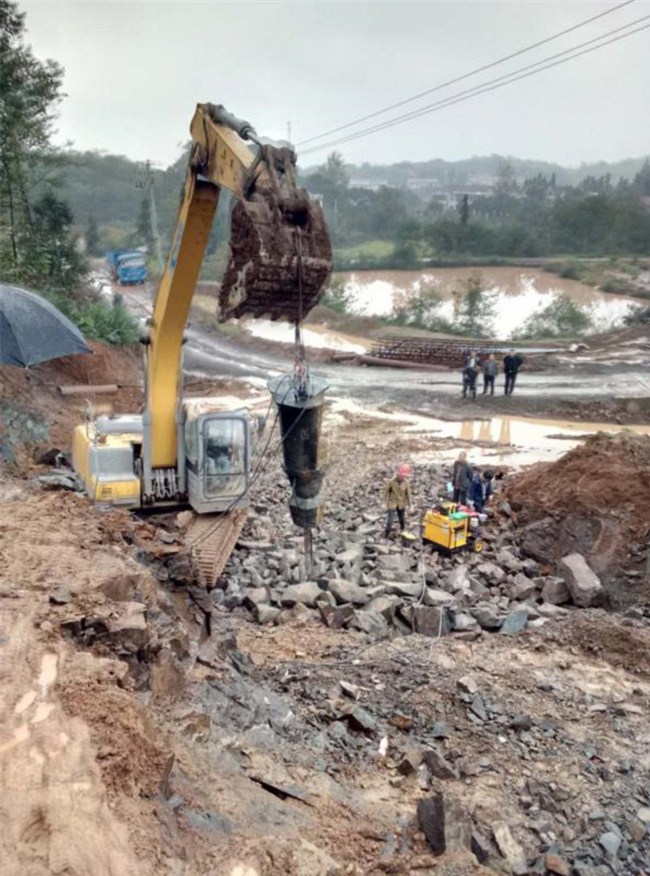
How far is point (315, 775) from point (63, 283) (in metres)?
23.8

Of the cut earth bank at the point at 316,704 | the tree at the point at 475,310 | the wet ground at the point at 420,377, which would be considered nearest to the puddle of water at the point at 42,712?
the cut earth bank at the point at 316,704

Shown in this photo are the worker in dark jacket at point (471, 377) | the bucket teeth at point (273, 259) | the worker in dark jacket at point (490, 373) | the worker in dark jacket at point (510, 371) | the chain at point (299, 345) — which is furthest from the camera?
the worker in dark jacket at point (510, 371)

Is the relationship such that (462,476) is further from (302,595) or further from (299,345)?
(299,345)

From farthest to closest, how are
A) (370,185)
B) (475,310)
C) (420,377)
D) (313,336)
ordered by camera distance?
(370,185), (475,310), (313,336), (420,377)

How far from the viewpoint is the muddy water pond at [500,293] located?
1395 inches

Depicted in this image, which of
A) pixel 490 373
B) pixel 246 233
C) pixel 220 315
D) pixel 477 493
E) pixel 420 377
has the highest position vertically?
pixel 246 233

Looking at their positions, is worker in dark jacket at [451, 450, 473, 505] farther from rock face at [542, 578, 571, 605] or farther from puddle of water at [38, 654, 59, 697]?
puddle of water at [38, 654, 59, 697]

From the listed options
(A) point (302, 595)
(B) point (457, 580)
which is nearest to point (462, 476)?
(B) point (457, 580)

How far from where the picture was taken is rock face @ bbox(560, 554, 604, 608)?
380 inches

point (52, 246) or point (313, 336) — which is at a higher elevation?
point (52, 246)

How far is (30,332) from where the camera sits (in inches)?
421

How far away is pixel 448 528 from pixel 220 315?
18.6ft

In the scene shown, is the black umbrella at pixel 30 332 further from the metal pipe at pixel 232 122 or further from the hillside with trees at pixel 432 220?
the hillside with trees at pixel 432 220

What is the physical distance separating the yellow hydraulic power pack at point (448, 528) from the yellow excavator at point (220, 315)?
116 inches
